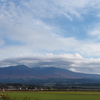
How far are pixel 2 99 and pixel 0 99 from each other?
0.33 meters

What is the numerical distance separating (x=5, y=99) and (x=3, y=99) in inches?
12.3

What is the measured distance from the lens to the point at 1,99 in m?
22.9

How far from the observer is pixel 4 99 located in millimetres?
23031

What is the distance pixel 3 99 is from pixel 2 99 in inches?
5.8

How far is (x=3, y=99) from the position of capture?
903 inches

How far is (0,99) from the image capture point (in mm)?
22703

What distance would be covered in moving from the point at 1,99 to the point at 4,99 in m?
0.44

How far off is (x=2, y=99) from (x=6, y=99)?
1.92 ft

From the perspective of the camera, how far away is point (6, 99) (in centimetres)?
2308

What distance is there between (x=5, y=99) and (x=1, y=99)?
59cm

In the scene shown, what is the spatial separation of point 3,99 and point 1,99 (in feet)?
0.96
